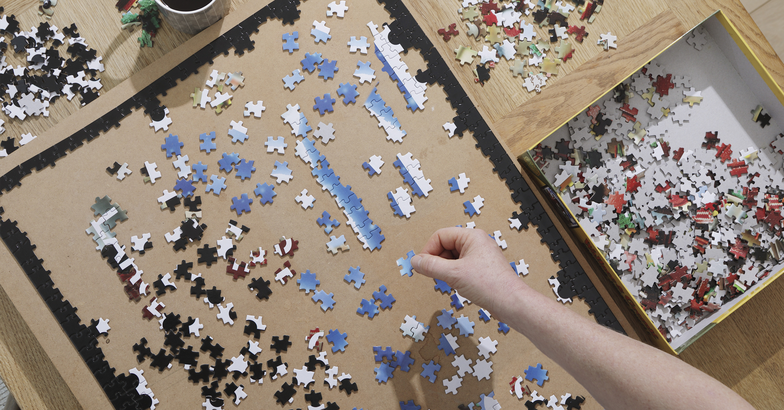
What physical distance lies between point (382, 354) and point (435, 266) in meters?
0.44

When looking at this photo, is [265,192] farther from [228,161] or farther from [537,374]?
[537,374]

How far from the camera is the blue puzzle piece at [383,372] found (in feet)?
5.55

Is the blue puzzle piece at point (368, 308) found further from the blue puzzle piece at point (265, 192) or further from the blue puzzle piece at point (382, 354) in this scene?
the blue puzzle piece at point (265, 192)

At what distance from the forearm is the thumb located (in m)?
0.22

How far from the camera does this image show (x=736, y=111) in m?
1.83

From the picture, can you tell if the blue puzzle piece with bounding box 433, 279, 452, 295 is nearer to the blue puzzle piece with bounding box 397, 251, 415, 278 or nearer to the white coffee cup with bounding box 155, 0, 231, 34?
the blue puzzle piece with bounding box 397, 251, 415, 278

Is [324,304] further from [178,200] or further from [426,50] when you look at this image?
[426,50]

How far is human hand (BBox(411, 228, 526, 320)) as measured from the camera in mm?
1401

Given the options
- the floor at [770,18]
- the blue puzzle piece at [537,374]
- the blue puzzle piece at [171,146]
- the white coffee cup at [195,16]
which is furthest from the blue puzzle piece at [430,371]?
the floor at [770,18]

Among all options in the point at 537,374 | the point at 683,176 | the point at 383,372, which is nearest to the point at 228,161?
the point at 383,372

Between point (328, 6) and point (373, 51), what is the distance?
0.81 feet

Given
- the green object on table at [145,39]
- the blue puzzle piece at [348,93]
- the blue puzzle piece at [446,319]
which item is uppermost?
the green object on table at [145,39]

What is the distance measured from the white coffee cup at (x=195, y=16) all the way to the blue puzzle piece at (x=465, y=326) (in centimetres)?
143

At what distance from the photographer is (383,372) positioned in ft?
5.57
